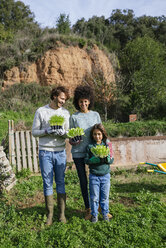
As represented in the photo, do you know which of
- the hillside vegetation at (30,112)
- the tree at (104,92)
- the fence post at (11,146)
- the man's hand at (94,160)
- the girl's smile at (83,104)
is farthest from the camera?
the tree at (104,92)

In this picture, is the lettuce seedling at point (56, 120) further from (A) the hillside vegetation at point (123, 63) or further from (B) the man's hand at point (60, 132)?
(A) the hillside vegetation at point (123, 63)

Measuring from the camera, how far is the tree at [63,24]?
62.3 feet

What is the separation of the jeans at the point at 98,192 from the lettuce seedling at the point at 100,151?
39 cm

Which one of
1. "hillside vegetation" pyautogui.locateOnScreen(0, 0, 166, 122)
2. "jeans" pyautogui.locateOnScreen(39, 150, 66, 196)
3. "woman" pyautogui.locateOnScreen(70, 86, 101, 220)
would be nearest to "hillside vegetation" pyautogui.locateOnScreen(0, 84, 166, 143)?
"hillside vegetation" pyautogui.locateOnScreen(0, 0, 166, 122)

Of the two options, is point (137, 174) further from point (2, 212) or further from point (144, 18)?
point (144, 18)

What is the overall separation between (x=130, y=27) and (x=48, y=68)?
18.9 m

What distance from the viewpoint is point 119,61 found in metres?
20.6

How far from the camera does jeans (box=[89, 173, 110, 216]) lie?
3.16 metres

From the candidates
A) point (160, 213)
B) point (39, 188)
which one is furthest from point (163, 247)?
point (39, 188)

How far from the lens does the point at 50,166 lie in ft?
10.5

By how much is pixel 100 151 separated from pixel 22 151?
3895mm

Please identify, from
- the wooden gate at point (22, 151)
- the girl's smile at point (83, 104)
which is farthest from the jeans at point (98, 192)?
the wooden gate at point (22, 151)

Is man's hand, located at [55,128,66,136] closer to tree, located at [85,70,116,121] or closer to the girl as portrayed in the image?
the girl

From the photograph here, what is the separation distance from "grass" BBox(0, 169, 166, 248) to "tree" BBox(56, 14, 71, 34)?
17.4 meters
